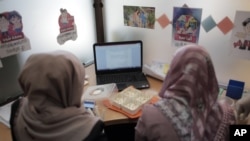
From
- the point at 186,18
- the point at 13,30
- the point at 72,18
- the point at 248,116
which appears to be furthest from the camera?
the point at 72,18

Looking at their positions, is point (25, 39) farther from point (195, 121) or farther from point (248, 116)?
point (248, 116)

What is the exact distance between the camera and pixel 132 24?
5.55ft

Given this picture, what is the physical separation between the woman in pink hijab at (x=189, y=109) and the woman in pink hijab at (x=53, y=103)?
225 millimetres

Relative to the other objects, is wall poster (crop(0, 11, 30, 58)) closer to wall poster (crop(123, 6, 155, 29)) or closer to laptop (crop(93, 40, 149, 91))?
laptop (crop(93, 40, 149, 91))

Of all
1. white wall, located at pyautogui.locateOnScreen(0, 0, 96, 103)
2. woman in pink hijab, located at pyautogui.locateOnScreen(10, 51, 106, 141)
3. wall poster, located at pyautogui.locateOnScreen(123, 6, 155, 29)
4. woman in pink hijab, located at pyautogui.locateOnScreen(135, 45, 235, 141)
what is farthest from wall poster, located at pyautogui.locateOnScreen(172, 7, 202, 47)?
woman in pink hijab, located at pyautogui.locateOnScreen(10, 51, 106, 141)

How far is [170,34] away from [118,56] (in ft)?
1.18

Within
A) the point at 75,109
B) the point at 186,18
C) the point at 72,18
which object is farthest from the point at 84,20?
the point at 75,109

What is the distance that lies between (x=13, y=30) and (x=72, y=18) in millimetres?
418

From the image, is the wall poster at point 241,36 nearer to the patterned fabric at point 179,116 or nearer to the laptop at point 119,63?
the laptop at point 119,63

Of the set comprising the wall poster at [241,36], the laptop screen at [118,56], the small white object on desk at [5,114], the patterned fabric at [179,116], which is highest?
the wall poster at [241,36]

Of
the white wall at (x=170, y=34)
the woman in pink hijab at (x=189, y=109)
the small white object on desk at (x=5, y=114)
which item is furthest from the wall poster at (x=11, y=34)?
the woman in pink hijab at (x=189, y=109)

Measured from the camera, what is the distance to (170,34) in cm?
156

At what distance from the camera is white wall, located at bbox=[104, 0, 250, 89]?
136cm

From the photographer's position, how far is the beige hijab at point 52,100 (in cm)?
84
